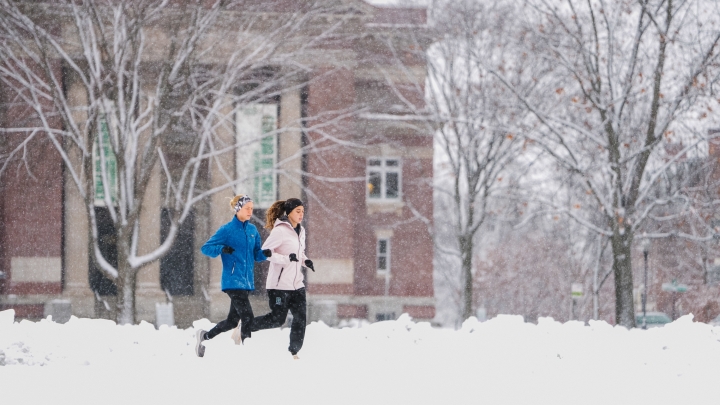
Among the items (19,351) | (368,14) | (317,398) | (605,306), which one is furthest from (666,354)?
(605,306)

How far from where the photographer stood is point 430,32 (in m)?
26.2

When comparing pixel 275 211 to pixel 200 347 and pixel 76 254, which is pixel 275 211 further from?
pixel 76 254

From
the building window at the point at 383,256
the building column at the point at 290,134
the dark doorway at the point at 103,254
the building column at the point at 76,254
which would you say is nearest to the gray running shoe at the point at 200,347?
the building column at the point at 290,134

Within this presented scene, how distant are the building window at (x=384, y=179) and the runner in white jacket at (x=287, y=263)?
1039 inches

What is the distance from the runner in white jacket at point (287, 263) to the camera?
355 inches

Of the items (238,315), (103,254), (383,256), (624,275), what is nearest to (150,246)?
(103,254)

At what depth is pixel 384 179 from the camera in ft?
118

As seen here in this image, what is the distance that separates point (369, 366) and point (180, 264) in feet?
82.4

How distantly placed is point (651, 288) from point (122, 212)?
109ft

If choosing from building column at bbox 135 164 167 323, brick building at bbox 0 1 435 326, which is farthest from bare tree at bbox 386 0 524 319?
building column at bbox 135 164 167 323

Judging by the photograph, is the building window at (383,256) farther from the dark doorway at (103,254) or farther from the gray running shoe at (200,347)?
the gray running shoe at (200,347)

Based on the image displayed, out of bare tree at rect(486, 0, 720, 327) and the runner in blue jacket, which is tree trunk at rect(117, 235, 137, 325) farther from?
the runner in blue jacket

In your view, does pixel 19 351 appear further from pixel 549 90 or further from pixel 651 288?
pixel 651 288

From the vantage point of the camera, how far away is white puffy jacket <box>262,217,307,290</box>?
8977mm
